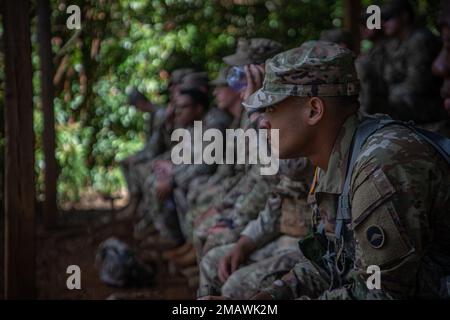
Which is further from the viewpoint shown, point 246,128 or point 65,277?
point 65,277

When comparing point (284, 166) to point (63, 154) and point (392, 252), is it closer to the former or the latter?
point (392, 252)

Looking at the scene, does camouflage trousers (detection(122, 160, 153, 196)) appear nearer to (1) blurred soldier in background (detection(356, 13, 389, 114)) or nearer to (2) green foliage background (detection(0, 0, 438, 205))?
(2) green foliage background (detection(0, 0, 438, 205))

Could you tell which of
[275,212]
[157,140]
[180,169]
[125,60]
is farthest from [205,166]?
[125,60]

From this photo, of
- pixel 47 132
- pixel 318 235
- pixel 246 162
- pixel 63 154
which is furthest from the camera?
pixel 63 154

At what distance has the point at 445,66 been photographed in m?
4.47

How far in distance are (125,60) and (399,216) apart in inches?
307

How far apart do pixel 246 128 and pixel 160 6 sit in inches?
227

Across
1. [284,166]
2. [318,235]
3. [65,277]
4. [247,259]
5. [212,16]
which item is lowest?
[65,277]

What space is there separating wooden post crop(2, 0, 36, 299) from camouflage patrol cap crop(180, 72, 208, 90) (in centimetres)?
Answer: 225

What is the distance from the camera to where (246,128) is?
4105 millimetres

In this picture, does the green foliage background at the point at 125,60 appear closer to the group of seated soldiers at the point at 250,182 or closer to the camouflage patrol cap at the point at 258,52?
the group of seated soldiers at the point at 250,182

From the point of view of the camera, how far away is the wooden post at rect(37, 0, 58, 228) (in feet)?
23.4
